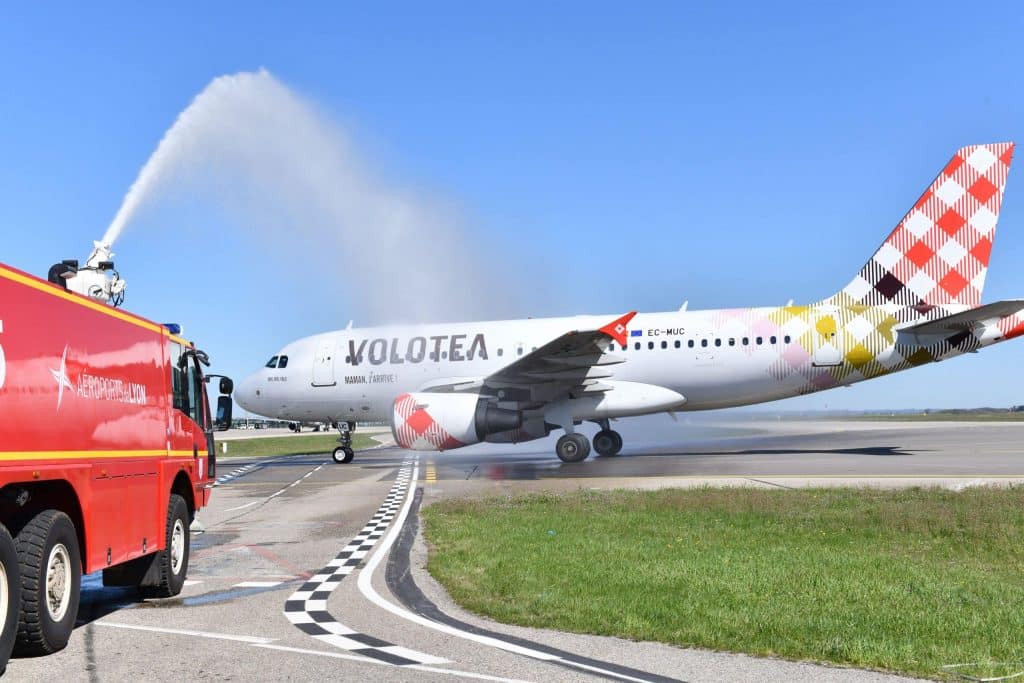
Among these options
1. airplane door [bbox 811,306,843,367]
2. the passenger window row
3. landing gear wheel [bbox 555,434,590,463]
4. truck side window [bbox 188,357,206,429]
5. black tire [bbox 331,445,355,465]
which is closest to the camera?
truck side window [bbox 188,357,206,429]

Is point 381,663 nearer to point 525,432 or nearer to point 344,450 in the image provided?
point 525,432

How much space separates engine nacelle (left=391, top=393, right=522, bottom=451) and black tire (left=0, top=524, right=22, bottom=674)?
20384 mm

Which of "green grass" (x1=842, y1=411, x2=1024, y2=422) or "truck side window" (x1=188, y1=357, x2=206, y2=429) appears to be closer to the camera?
"truck side window" (x1=188, y1=357, x2=206, y2=429)

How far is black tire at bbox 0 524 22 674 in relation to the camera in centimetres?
594

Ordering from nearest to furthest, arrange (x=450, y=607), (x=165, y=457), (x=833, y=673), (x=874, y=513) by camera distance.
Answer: (x=833, y=673) → (x=450, y=607) → (x=165, y=457) → (x=874, y=513)

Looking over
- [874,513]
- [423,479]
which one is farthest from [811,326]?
[874,513]

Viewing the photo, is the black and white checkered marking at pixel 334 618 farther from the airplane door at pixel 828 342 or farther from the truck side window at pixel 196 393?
the airplane door at pixel 828 342

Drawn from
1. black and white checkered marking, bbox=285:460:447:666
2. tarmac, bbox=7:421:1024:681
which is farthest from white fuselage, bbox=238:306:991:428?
black and white checkered marking, bbox=285:460:447:666

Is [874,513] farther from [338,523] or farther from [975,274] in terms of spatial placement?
[975,274]

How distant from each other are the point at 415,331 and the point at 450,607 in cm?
2426

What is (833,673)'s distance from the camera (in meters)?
5.98

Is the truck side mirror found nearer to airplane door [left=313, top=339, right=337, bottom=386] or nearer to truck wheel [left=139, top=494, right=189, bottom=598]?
truck wheel [left=139, top=494, right=189, bottom=598]

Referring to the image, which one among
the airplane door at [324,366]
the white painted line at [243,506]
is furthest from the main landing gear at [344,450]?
the white painted line at [243,506]

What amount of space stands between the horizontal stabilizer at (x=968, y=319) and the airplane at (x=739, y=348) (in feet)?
0.16
